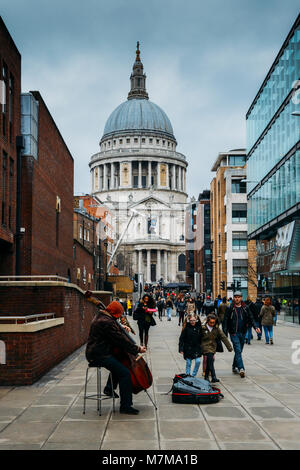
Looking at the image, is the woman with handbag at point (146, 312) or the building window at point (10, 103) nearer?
the woman with handbag at point (146, 312)

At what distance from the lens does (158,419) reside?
28.1ft

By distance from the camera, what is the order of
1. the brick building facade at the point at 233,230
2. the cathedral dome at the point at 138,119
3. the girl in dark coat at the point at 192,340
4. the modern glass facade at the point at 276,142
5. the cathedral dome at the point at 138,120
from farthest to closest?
the cathedral dome at the point at 138,119
the cathedral dome at the point at 138,120
the brick building facade at the point at 233,230
the modern glass facade at the point at 276,142
the girl in dark coat at the point at 192,340

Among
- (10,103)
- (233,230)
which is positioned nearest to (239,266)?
(233,230)

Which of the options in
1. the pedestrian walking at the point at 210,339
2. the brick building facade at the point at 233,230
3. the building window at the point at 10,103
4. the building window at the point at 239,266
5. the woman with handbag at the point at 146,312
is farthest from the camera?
the building window at the point at 239,266

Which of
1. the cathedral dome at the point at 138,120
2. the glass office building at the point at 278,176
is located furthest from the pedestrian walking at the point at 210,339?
the cathedral dome at the point at 138,120

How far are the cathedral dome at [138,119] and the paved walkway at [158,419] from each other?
15145 cm

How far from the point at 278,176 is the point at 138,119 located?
411 feet

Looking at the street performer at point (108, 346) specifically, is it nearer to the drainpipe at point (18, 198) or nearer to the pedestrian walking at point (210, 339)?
the pedestrian walking at point (210, 339)

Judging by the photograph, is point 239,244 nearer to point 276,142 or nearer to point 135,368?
point 276,142

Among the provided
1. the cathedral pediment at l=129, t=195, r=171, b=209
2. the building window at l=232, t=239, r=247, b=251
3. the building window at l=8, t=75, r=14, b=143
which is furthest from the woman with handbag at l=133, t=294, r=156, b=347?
the cathedral pediment at l=129, t=195, r=171, b=209

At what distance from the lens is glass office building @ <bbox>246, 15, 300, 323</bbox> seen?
117 feet

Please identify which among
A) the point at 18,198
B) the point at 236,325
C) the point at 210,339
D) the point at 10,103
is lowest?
the point at 210,339

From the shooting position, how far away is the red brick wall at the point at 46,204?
2291 centimetres
